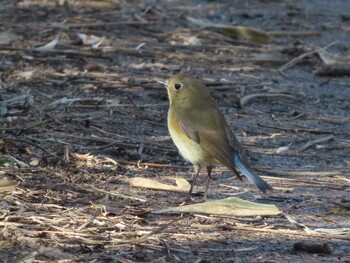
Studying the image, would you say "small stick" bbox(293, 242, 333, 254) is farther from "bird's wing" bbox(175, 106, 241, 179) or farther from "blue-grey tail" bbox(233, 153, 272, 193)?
"bird's wing" bbox(175, 106, 241, 179)

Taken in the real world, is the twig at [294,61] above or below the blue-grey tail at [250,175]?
below

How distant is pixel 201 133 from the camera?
21.3 ft

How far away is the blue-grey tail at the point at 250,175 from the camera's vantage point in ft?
19.9

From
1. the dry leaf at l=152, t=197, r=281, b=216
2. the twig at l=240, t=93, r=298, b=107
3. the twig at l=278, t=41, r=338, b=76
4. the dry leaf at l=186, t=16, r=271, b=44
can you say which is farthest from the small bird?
the dry leaf at l=186, t=16, r=271, b=44

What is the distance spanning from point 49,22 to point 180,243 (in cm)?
599

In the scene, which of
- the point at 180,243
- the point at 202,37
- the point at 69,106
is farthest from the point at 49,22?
the point at 180,243

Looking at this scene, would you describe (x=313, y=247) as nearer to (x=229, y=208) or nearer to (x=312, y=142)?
(x=229, y=208)

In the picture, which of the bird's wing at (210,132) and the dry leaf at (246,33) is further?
the dry leaf at (246,33)

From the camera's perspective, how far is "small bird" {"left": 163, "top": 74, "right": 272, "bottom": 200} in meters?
6.32

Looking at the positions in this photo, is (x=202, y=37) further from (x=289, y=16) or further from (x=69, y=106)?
(x=69, y=106)

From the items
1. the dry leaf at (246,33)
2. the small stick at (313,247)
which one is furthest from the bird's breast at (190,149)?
the dry leaf at (246,33)

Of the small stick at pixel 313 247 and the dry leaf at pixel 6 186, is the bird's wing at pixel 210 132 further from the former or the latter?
the dry leaf at pixel 6 186

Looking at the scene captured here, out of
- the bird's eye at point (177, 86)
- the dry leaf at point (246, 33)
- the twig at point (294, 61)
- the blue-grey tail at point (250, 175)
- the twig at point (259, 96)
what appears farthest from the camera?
the dry leaf at point (246, 33)

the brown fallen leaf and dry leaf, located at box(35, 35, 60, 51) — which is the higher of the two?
the brown fallen leaf
